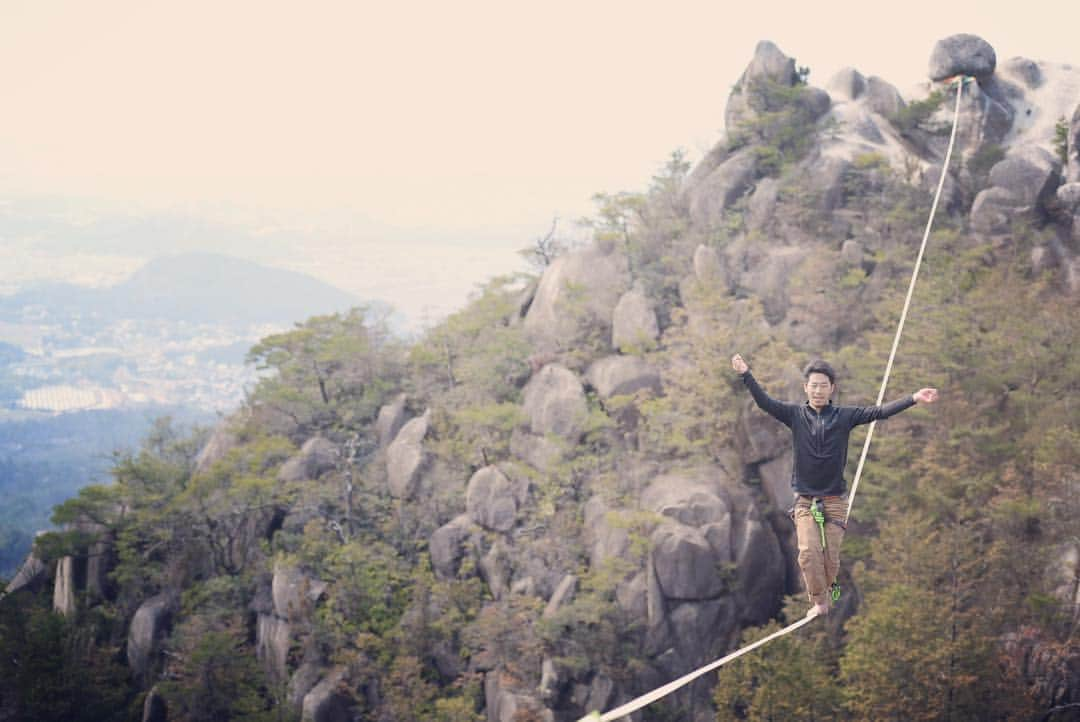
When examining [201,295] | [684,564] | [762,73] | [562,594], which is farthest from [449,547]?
[201,295]

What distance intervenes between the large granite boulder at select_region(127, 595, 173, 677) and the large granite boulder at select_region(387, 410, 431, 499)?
7480 millimetres

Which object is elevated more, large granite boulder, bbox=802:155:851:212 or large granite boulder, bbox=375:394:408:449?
large granite boulder, bbox=802:155:851:212

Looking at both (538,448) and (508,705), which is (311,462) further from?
(508,705)

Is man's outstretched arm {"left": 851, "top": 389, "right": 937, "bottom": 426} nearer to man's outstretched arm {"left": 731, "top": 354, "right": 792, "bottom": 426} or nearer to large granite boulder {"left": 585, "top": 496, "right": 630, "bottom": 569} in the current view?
man's outstretched arm {"left": 731, "top": 354, "right": 792, "bottom": 426}

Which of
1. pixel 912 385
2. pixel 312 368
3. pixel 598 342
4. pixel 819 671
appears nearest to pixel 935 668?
pixel 819 671

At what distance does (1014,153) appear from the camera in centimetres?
2484

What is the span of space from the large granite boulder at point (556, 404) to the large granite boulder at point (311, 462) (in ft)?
21.4

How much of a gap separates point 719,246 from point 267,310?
105 metres

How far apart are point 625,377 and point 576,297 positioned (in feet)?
13.0

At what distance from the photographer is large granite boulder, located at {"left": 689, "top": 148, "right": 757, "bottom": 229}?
27.1 m

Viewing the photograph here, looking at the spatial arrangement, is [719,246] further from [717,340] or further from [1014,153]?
[1014,153]

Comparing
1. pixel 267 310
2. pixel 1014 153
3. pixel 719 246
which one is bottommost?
pixel 267 310

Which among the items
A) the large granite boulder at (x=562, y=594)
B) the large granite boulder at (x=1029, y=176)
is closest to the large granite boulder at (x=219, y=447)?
the large granite boulder at (x=562, y=594)

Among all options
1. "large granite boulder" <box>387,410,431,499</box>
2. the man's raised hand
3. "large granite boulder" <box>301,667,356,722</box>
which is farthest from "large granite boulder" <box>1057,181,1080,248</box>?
"large granite boulder" <box>301,667,356,722</box>
